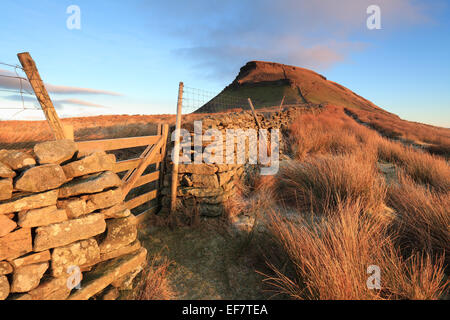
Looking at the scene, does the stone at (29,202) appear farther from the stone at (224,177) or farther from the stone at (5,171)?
the stone at (224,177)

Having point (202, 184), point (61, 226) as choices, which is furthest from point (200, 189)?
point (61, 226)

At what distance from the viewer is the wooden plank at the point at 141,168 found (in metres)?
3.66

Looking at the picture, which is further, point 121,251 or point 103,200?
point 121,251

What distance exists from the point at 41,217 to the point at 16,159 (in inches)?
22.3

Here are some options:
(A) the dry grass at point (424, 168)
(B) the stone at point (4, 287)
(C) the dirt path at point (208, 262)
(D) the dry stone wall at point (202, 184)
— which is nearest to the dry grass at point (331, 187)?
(D) the dry stone wall at point (202, 184)

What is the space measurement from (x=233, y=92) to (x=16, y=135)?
44.9m

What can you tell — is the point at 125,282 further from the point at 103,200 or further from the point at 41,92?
the point at 41,92

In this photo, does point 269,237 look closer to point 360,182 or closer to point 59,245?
point 360,182

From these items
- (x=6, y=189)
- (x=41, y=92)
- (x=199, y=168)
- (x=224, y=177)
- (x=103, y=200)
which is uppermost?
(x=41, y=92)

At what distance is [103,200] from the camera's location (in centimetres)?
240

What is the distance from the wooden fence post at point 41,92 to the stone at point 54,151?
0.39 meters

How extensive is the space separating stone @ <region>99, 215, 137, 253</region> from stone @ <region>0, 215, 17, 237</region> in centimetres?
80
